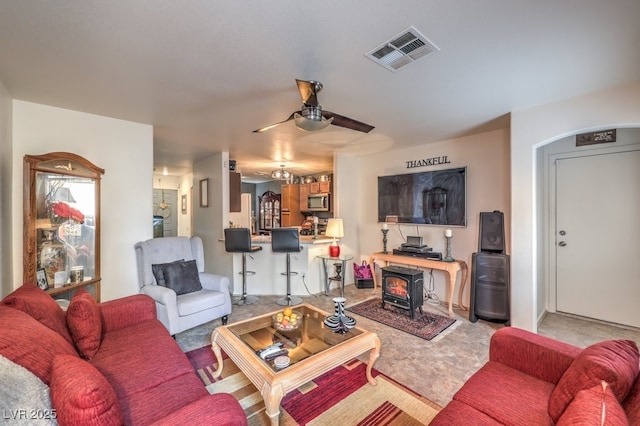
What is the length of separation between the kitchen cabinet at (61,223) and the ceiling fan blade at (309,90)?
2.46m

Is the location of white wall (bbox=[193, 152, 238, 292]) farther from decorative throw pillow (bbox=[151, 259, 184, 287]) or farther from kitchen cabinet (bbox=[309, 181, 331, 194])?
kitchen cabinet (bbox=[309, 181, 331, 194])

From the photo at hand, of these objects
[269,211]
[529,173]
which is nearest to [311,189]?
[269,211]

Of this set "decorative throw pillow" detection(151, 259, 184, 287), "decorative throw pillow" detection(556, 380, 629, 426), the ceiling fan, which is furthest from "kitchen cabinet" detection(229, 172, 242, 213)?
"decorative throw pillow" detection(556, 380, 629, 426)

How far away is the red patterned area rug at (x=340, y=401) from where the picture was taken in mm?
1831

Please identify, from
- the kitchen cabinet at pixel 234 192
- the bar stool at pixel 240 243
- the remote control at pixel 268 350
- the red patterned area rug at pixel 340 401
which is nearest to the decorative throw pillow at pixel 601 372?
the red patterned area rug at pixel 340 401

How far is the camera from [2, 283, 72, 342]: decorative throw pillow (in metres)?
1.55

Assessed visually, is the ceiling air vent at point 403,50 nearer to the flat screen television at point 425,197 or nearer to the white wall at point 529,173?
the white wall at point 529,173

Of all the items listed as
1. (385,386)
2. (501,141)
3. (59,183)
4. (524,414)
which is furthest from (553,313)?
(59,183)

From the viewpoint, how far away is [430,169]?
175 inches

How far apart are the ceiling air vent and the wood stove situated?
98.4 inches

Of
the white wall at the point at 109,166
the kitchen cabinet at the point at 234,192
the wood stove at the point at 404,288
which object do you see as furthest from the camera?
the kitchen cabinet at the point at 234,192

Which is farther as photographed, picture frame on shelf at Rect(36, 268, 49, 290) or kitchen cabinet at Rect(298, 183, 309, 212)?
kitchen cabinet at Rect(298, 183, 309, 212)

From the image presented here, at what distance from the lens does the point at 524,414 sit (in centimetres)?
127

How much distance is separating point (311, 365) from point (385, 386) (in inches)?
30.0
